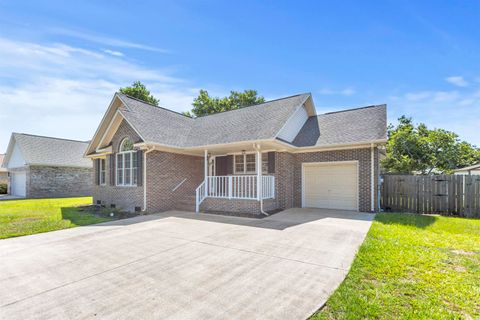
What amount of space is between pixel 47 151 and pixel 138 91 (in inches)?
497

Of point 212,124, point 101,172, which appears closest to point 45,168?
point 101,172

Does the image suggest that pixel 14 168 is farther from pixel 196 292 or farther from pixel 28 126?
pixel 196 292

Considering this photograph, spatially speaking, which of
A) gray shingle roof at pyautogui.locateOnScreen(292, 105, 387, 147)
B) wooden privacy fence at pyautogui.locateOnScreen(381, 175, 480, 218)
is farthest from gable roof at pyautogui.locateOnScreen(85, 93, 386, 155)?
wooden privacy fence at pyautogui.locateOnScreen(381, 175, 480, 218)

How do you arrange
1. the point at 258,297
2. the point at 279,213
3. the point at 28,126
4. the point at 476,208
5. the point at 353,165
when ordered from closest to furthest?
the point at 258,297 → the point at 476,208 → the point at 279,213 → the point at 353,165 → the point at 28,126

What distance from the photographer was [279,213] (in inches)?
416

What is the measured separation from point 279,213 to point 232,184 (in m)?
2.59

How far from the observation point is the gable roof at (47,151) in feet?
71.3

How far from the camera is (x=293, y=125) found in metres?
12.6

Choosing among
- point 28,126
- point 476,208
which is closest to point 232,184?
point 476,208

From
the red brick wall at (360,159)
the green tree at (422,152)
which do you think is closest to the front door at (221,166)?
the red brick wall at (360,159)

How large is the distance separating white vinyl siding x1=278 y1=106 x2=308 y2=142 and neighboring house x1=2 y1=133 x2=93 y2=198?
21.2 metres

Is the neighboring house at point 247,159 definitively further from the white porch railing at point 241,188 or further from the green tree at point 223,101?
the green tree at point 223,101

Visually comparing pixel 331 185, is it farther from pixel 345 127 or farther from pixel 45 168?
pixel 45 168

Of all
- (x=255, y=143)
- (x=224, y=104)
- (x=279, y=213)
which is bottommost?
(x=279, y=213)
